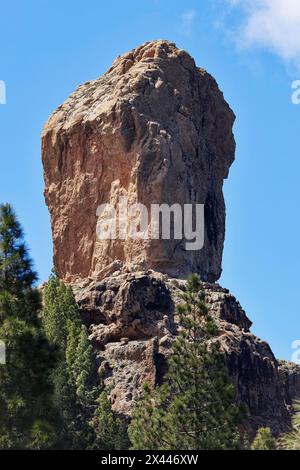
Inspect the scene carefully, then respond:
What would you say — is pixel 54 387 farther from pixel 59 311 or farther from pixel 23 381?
pixel 59 311

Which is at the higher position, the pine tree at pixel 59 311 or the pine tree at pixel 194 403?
the pine tree at pixel 59 311

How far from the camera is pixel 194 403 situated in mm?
68500

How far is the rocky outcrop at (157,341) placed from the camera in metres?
94.9

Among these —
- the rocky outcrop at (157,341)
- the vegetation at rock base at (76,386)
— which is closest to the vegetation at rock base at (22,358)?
the vegetation at rock base at (76,386)

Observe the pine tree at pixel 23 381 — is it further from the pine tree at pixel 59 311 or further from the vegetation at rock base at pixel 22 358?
the pine tree at pixel 59 311

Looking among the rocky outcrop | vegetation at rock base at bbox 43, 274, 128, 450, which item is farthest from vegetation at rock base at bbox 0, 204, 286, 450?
the rocky outcrop

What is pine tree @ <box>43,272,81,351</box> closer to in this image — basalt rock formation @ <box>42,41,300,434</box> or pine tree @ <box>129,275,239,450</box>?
basalt rock formation @ <box>42,41,300,434</box>

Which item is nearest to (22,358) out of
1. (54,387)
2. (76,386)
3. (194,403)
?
(54,387)

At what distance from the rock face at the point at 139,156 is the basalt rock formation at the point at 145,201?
0.11m

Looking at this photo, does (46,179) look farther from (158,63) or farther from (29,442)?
(29,442)

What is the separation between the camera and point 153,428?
6888 cm

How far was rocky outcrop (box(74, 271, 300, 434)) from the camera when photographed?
94938 millimetres

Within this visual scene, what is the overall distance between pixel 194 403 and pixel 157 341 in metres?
28.4

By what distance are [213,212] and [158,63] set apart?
46.0 ft
